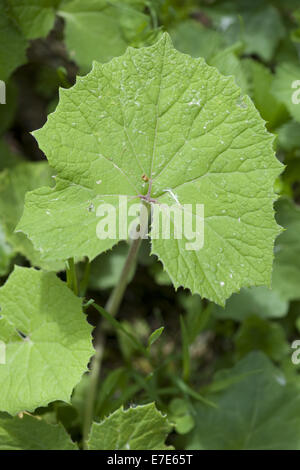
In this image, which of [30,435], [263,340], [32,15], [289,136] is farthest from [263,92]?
[30,435]


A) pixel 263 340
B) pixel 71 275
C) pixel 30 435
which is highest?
pixel 71 275

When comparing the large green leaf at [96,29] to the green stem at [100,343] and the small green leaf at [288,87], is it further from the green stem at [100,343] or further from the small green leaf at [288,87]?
the green stem at [100,343]

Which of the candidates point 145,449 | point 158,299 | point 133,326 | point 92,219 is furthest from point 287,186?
point 145,449

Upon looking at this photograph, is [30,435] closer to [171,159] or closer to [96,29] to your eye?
[171,159]

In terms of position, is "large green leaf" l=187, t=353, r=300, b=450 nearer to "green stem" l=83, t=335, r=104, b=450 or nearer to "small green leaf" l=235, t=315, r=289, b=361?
"small green leaf" l=235, t=315, r=289, b=361

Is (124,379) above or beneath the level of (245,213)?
beneath

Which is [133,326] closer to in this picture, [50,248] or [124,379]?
[124,379]
